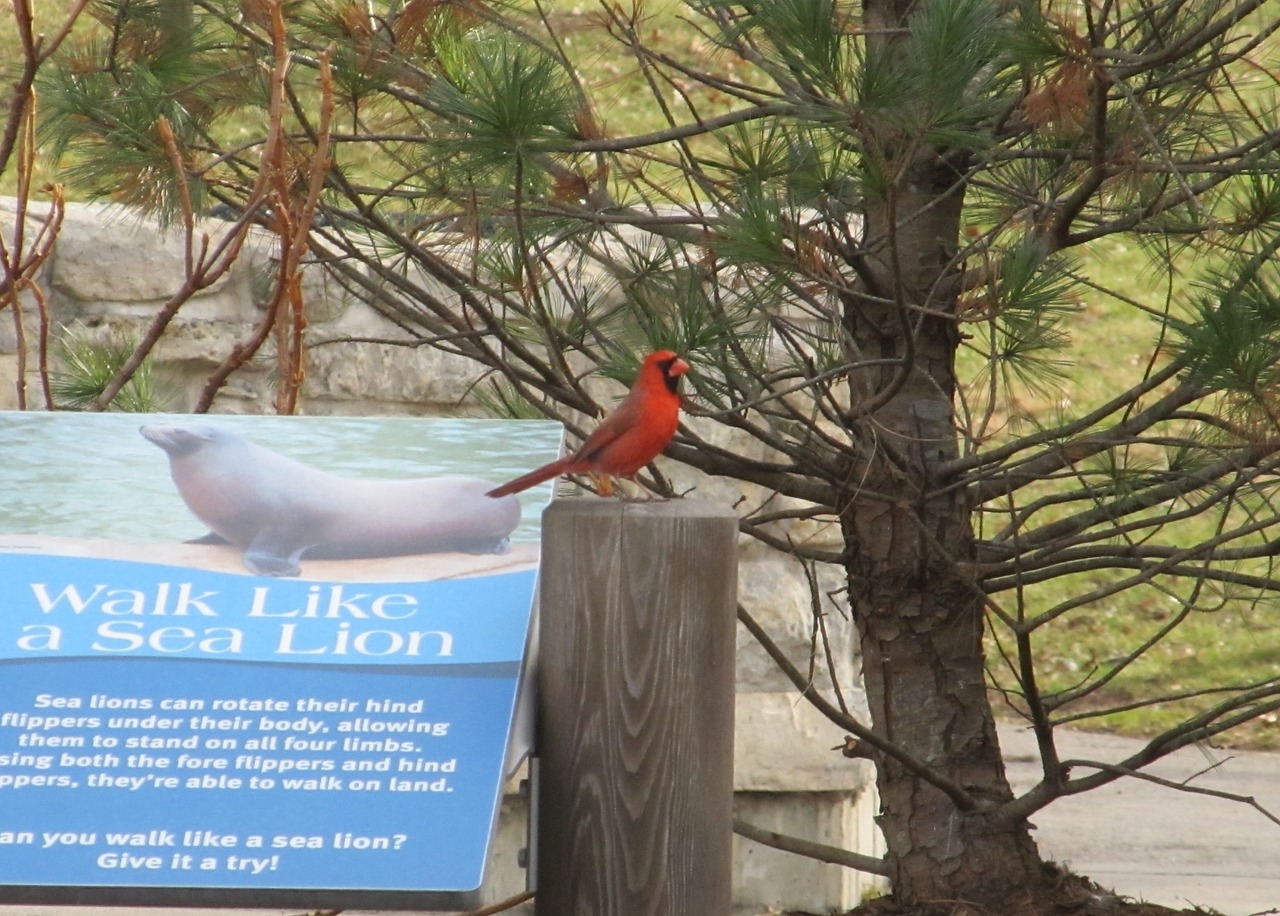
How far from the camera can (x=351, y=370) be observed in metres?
3.85

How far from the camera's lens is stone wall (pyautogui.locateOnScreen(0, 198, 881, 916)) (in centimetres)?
371

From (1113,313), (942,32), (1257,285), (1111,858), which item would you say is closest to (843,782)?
(1111,858)

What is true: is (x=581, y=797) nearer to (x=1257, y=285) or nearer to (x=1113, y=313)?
(x=1257, y=285)

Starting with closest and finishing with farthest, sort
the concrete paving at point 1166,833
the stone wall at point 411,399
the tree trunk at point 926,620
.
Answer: the tree trunk at point 926,620
the stone wall at point 411,399
the concrete paving at point 1166,833

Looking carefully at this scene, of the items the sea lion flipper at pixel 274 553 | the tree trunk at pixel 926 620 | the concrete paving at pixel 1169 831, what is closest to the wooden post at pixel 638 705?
the sea lion flipper at pixel 274 553

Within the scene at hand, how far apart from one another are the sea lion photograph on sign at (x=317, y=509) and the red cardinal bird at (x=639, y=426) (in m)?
0.35

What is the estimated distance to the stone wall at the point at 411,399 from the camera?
12.2 feet

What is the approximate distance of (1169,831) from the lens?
447cm

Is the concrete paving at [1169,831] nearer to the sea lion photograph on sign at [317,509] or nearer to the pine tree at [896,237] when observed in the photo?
the pine tree at [896,237]

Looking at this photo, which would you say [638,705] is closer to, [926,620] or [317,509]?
[317,509]

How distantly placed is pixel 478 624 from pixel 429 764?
0.18 m

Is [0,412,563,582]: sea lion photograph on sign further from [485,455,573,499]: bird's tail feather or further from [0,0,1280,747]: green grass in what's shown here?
[0,0,1280,747]: green grass

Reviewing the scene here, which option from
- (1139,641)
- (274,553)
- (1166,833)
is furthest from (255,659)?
(1139,641)

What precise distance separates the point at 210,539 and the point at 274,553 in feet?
0.26
